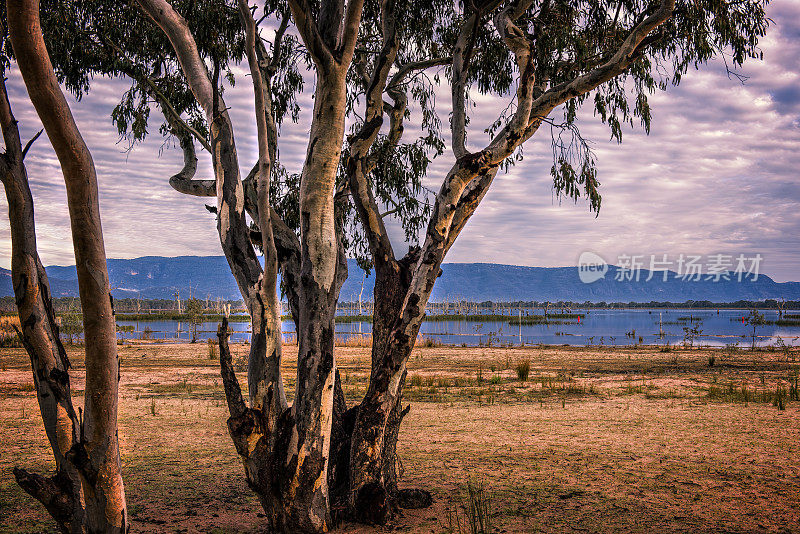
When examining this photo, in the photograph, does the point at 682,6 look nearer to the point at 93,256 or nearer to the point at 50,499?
the point at 93,256

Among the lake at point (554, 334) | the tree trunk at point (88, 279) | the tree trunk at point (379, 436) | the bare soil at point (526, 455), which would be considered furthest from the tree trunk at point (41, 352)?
the lake at point (554, 334)

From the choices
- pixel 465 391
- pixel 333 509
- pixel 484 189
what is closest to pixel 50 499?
pixel 333 509

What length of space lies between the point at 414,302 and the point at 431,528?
5.18ft

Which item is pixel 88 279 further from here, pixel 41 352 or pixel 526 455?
pixel 526 455

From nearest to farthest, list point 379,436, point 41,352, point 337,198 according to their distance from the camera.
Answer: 1. point 41,352
2. point 379,436
3. point 337,198

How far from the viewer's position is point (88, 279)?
2.48 m

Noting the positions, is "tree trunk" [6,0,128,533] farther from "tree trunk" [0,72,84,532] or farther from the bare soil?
the bare soil

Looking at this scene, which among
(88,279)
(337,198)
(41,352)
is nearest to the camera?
(88,279)

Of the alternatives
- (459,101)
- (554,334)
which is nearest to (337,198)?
(459,101)

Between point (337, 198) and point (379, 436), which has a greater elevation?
point (337, 198)

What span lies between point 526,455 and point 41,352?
202 inches

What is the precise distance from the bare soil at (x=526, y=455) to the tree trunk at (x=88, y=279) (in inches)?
69.3

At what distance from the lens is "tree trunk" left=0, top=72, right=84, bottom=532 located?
2.79 meters

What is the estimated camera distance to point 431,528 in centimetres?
428
